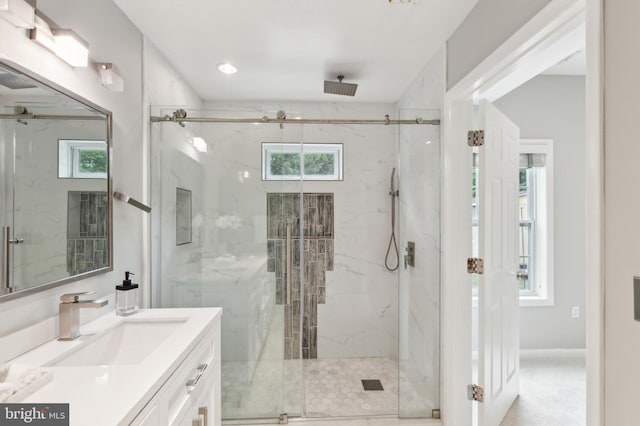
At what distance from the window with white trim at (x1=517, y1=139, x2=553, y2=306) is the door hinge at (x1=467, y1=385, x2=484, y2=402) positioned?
1.56 meters

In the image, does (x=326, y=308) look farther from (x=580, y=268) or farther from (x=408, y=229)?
(x=580, y=268)

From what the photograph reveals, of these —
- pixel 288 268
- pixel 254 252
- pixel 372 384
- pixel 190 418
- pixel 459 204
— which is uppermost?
pixel 459 204

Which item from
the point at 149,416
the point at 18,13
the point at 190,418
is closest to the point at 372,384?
the point at 190,418

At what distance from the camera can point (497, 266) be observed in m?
2.20

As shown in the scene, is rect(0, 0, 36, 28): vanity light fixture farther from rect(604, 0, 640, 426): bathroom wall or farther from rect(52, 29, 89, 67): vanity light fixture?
rect(604, 0, 640, 426): bathroom wall

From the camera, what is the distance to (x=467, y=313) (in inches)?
84.6

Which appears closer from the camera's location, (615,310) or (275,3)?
(615,310)

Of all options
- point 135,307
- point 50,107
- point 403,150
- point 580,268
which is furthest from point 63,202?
point 580,268

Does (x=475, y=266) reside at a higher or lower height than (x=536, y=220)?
lower

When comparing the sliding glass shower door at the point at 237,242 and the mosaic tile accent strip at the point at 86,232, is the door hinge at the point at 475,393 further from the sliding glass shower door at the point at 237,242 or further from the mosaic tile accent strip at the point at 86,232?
the mosaic tile accent strip at the point at 86,232

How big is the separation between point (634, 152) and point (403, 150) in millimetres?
1767

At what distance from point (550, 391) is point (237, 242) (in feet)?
8.84

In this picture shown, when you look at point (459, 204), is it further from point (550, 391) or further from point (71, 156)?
point (71, 156)

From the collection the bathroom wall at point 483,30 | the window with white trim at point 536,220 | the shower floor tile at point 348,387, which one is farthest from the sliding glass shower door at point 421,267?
the window with white trim at point 536,220
